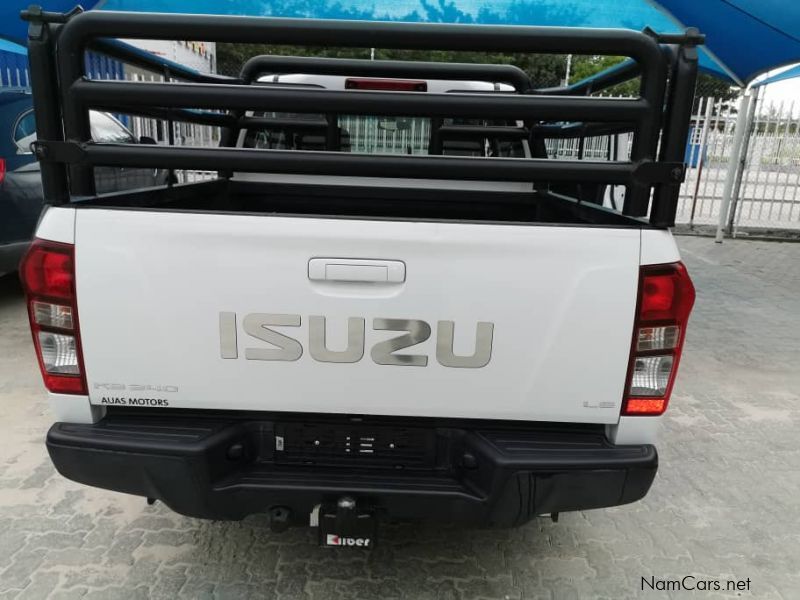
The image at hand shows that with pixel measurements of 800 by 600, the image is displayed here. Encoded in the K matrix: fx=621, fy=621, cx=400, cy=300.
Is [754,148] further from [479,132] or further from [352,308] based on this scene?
[352,308]

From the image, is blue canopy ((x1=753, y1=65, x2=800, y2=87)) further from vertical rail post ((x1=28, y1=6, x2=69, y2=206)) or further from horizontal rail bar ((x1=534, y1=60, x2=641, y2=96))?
vertical rail post ((x1=28, y1=6, x2=69, y2=206))

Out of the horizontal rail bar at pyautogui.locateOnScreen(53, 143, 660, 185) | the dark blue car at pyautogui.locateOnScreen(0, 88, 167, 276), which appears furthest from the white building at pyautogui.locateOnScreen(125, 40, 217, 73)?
the horizontal rail bar at pyautogui.locateOnScreen(53, 143, 660, 185)

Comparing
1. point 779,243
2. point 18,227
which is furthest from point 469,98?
point 779,243

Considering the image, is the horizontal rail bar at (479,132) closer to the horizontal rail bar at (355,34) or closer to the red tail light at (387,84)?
the red tail light at (387,84)

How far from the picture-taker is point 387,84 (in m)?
3.41

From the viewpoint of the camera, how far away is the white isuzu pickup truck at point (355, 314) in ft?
6.19

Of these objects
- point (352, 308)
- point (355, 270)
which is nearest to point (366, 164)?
point (355, 270)

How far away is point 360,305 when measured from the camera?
1.92 metres

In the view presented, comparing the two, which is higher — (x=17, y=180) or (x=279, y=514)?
(x=17, y=180)

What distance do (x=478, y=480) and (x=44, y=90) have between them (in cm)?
182

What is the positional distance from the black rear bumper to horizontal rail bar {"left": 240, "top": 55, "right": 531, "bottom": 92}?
2128 mm

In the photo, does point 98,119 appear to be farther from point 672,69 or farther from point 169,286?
point 672,69

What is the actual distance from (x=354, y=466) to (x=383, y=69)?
223 centimetres

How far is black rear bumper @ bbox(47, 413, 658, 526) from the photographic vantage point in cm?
196
